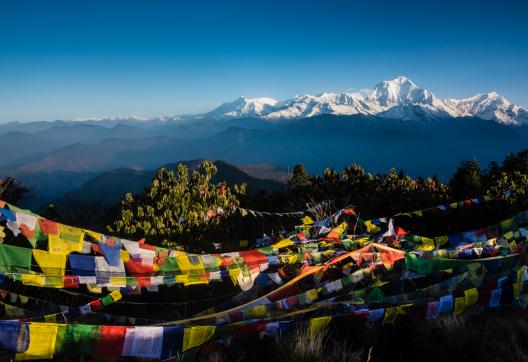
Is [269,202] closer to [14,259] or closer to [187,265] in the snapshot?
[187,265]

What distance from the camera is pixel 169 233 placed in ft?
54.2

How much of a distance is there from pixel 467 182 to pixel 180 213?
2205 cm

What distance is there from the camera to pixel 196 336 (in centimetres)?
483

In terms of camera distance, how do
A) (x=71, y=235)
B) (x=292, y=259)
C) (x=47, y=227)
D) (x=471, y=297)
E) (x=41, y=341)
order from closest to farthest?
(x=41, y=341)
(x=471, y=297)
(x=47, y=227)
(x=71, y=235)
(x=292, y=259)

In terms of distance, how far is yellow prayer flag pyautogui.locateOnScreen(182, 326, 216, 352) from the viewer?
4773 millimetres

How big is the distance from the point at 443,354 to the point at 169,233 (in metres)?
13.2

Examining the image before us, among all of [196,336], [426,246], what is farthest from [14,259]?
[426,246]

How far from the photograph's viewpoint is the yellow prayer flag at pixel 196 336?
4.77 meters

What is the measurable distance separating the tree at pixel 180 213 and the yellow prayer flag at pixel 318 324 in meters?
11.4

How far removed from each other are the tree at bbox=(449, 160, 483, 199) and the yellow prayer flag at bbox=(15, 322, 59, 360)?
26658 millimetres

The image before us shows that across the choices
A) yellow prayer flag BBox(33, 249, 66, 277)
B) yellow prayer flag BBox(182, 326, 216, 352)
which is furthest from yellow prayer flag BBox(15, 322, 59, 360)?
yellow prayer flag BBox(33, 249, 66, 277)

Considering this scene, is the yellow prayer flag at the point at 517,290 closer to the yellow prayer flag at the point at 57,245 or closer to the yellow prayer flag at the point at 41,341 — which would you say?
the yellow prayer flag at the point at 41,341

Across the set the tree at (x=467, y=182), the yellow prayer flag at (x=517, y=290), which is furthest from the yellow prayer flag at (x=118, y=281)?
the tree at (x=467, y=182)

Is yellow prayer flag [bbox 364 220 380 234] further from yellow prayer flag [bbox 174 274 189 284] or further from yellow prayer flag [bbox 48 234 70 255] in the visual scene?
yellow prayer flag [bbox 48 234 70 255]
